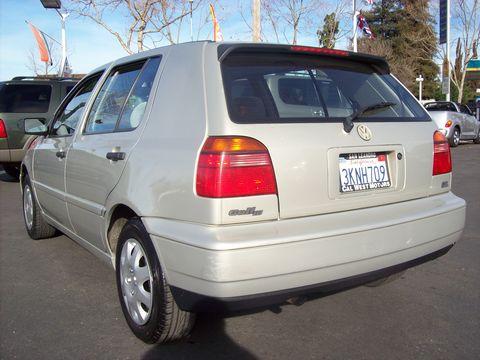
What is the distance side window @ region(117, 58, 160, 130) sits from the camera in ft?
10.2

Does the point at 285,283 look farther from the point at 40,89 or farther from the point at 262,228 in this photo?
the point at 40,89

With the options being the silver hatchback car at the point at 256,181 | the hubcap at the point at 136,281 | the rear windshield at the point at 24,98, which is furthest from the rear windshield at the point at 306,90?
the rear windshield at the point at 24,98

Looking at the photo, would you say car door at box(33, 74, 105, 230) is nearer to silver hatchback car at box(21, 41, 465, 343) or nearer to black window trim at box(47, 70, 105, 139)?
black window trim at box(47, 70, 105, 139)

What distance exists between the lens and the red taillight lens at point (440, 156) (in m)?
3.19

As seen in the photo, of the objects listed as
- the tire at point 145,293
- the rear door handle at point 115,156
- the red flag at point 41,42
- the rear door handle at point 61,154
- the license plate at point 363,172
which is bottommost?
the tire at point 145,293

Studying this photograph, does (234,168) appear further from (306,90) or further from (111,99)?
(111,99)

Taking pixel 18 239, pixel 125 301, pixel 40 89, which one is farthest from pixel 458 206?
pixel 40 89

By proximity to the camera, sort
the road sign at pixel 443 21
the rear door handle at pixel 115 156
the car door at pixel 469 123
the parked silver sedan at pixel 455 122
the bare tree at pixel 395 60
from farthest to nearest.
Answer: the bare tree at pixel 395 60 → the road sign at pixel 443 21 → the car door at pixel 469 123 → the parked silver sedan at pixel 455 122 → the rear door handle at pixel 115 156

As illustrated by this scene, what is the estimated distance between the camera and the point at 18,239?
18.1 ft

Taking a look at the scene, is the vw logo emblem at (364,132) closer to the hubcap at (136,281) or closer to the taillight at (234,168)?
the taillight at (234,168)

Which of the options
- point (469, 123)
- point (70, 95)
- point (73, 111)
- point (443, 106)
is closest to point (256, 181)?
point (73, 111)

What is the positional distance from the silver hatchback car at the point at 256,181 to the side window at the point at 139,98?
0.5 inches

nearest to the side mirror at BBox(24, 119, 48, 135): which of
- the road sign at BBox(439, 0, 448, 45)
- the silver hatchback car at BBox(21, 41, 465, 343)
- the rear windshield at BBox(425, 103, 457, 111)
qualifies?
the silver hatchback car at BBox(21, 41, 465, 343)

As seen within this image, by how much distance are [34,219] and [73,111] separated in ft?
5.00
